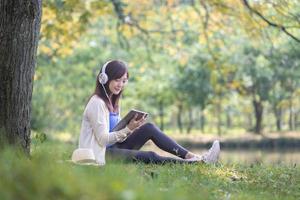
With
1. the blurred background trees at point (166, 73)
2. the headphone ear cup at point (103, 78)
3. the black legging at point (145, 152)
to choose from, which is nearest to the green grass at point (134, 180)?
the black legging at point (145, 152)

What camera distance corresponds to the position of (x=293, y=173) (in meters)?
6.66

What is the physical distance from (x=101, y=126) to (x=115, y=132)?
6.7 inches

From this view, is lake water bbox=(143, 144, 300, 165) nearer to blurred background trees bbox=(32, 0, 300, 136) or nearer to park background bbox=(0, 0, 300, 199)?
park background bbox=(0, 0, 300, 199)

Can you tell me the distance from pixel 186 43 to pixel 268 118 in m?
15.3

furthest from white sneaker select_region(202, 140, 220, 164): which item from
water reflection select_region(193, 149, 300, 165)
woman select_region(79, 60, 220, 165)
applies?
water reflection select_region(193, 149, 300, 165)

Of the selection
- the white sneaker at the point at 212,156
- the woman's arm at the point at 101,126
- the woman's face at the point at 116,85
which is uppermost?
the woman's face at the point at 116,85

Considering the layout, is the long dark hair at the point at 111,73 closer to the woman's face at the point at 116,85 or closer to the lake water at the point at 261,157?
the woman's face at the point at 116,85

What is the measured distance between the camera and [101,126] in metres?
6.60

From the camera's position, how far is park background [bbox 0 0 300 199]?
12.2ft

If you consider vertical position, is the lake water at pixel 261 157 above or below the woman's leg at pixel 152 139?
below

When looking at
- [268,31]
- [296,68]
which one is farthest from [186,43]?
[268,31]

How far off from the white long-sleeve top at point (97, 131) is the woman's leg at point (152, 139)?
1.73ft

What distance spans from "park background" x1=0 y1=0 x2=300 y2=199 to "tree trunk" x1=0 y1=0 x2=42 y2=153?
32cm

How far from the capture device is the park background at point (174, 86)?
3.71m
